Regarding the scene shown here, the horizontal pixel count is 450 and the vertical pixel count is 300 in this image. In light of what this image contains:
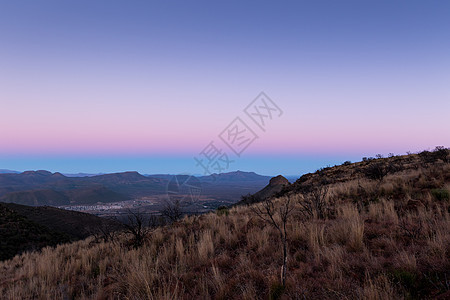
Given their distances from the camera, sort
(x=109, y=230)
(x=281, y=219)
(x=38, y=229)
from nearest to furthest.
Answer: (x=281, y=219)
(x=109, y=230)
(x=38, y=229)

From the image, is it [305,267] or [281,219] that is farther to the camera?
[281,219]

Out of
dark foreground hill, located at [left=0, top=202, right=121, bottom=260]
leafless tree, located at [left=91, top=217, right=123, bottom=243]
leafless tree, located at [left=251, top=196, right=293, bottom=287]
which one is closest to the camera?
leafless tree, located at [left=251, top=196, right=293, bottom=287]

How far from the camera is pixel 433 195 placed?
269 inches

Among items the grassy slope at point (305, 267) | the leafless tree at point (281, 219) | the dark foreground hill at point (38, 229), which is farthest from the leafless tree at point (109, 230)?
the leafless tree at point (281, 219)

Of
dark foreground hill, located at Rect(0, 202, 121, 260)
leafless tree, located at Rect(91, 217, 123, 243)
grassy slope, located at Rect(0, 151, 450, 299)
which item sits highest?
grassy slope, located at Rect(0, 151, 450, 299)

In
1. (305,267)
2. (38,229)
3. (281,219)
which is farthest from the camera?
(38,229)

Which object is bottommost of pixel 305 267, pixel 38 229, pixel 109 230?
pixel 38 229

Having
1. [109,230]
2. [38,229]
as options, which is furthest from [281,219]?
[38,229]

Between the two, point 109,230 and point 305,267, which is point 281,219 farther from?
point 109,230

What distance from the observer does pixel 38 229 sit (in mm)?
32938

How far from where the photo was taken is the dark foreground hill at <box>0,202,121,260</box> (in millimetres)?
26094

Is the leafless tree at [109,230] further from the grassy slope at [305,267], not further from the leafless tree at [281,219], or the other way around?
the leafless tree at [281,219]

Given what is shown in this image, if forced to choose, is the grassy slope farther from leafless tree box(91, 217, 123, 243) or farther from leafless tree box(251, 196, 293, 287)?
leafless tree box(91, 217, 123, 243)

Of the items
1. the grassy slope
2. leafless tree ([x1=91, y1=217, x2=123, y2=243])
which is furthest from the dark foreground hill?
the grassy slope
